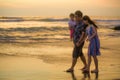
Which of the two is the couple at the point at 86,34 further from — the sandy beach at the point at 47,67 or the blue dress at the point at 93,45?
the sandy beach at the point at 47,67

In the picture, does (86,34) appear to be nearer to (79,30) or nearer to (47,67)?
(79,30)

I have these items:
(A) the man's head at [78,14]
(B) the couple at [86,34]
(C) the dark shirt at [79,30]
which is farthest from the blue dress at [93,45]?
(A) the man's head at [78,14]

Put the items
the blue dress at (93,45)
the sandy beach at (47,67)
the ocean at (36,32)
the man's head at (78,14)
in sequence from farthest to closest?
the ocean at (36,32) < the blue dress at (93,45) < the man's head at (78,14) < the sandy beach at (47,67)

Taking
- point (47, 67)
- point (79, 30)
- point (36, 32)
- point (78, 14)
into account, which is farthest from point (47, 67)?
point (36, 32)

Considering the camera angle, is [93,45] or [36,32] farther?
[36,32]

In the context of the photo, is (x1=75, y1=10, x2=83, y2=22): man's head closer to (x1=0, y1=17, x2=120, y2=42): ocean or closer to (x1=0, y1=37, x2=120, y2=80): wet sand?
(x1=0, y1=17, x2=120, y2=42): ocean

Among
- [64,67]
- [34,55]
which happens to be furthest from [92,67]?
[34,55]

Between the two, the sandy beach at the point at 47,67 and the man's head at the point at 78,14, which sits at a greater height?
the man's head at the point at 78,14

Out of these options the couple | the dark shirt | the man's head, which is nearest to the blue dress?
the couple

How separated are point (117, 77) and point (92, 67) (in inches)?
71.6

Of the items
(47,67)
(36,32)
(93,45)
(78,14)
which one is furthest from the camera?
(36,32)

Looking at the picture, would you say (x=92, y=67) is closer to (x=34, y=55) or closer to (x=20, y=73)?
(x=20, y=73)

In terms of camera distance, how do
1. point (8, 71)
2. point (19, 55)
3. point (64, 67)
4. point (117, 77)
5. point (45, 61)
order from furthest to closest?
point (19, 55), point (45, 61), point (64, 67), point (8, 71), point (117, 77)

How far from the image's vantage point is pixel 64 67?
1122cm
